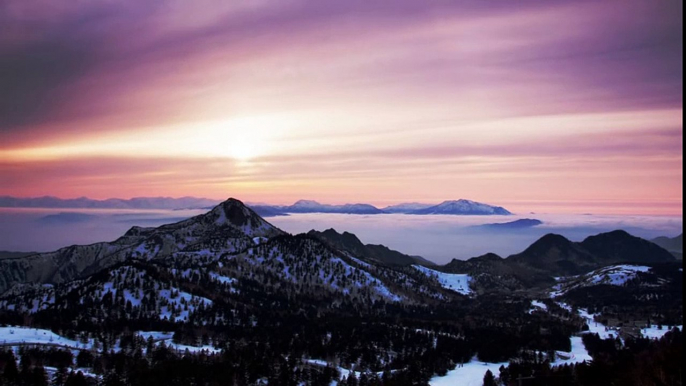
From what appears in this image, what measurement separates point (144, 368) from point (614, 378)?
488 ft

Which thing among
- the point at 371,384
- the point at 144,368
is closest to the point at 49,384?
the point at 144,368

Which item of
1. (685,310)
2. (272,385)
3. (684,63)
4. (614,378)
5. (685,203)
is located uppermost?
(684,63)

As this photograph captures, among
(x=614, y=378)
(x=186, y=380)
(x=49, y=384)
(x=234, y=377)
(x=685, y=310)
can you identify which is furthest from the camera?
(x=234, y=377)

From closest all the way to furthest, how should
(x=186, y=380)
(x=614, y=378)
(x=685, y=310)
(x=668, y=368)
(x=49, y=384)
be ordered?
1. (x=685, y=310)
2. (x=668, y=368)
3. (x=614, y=378)
4. (x=49, y=384)
5. (x=186, y=380)

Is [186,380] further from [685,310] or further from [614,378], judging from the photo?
[685,310]

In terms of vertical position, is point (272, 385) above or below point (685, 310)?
below

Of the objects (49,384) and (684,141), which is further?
(49,384)

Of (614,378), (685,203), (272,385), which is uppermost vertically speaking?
(685,203)

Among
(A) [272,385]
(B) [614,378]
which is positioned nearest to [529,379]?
(B) [614,378]

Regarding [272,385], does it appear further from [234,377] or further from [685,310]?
[685,310]

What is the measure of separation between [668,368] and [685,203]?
407ft

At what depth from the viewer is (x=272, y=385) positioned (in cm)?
19400

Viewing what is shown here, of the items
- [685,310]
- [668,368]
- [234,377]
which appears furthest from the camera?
[234,377]

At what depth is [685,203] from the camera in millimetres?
34375
